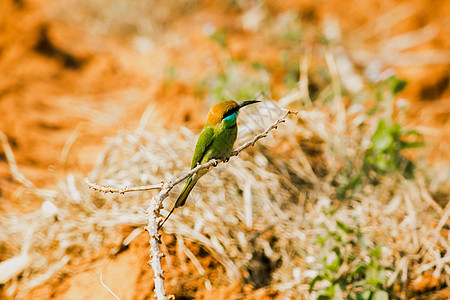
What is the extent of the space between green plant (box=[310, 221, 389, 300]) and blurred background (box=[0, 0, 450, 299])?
60 millimetres

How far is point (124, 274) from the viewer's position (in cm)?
189

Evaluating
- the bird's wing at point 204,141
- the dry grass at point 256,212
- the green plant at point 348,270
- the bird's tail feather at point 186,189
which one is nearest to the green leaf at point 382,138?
the dry grass at point 256,212

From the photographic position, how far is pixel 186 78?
431 cm

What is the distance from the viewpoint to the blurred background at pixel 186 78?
2.09 metres

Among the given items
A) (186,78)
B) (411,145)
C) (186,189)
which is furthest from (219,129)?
(186,78)

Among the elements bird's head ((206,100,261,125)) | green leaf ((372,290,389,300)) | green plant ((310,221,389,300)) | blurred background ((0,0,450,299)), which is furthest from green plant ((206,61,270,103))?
green leaf ((372,290,389,300))

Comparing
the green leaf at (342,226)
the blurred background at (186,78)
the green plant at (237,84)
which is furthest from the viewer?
the green plant at (237,84)

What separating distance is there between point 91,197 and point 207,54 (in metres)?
2.92

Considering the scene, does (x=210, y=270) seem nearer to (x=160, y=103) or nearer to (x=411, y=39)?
(x=160, y=103)

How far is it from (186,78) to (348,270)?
114 inches

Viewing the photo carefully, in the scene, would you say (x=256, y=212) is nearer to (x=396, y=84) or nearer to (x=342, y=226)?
(x=342, y=226)

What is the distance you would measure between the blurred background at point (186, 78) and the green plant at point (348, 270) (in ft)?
0.20

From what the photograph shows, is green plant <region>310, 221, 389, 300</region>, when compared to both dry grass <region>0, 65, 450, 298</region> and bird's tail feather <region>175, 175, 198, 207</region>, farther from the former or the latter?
bird's tail feather <region>175, 175, 198, 207</region>

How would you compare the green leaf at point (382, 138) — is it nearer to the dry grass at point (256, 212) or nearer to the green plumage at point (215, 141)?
the dry grass at point (256, 212)
